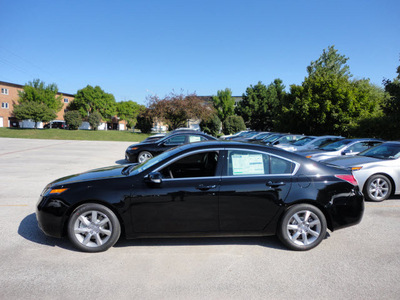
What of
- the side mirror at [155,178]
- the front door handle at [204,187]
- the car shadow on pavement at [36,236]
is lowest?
the car shadow on pavement at [36,236]

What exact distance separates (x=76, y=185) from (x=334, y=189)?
3592 millimetres

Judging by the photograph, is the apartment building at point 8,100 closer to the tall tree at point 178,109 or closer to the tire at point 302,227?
the tall tree at point 178,109

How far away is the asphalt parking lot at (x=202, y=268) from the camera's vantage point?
2.75 metres

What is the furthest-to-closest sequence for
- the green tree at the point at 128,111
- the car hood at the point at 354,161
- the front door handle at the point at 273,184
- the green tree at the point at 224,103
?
1. the green tree at the point at 128,111
2. the green tree at the point at 224,103
3. the car hood at the point at 354,161
4. the front door handle at the point at 273,184

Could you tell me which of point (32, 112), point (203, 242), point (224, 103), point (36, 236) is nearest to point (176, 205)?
point (203, 242)

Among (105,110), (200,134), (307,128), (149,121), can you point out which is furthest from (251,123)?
(105,110)

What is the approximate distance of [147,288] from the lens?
2803 millimetres

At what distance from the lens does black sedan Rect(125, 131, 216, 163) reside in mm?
11023

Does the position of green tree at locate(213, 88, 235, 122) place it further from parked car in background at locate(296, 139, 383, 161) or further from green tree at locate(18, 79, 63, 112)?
parked car in background at locate(296, 139, 383, 161)

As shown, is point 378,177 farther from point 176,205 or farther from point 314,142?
point 314,142

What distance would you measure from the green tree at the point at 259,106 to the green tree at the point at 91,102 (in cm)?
4262

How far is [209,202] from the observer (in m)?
3.56

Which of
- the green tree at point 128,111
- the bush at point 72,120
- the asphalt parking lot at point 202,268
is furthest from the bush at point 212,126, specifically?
the green tree at point 128,111

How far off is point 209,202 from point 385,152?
222 inches
